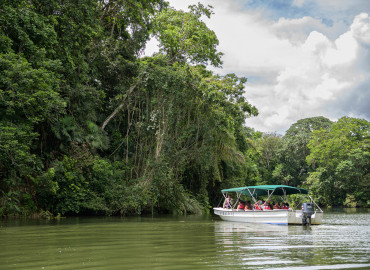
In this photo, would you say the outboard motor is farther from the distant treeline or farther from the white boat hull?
the distant treeline

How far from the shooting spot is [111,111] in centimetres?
2444

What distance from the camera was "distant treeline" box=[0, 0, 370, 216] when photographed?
1515 centimetres

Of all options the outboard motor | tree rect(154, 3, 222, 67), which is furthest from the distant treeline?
the outboard motor

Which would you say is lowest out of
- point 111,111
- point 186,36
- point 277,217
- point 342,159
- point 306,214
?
point 277,217

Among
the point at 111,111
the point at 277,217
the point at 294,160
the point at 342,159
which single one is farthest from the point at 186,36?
the point at 294,160

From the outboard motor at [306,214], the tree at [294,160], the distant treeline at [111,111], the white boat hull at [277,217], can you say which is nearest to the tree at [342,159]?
the tree at [294,160]

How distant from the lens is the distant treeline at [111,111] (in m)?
15.1

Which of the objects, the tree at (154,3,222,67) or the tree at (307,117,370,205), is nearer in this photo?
the tree at (154,3,222,67)

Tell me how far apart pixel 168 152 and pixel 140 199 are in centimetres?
362

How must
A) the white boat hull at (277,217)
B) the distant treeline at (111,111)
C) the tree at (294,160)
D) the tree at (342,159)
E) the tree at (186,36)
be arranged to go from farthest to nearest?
the tree at (294,160), the tree at (342,159), the tree at (186,36), the white boat hull at (277,217), the distant treeline at (111,111)

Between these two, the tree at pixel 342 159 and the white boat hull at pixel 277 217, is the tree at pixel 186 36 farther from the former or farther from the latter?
the tree at pixel 342 159

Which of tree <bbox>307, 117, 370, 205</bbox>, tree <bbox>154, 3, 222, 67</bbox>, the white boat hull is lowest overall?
the white boat hull

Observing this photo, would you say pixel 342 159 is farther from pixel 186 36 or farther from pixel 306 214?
pixel 306 214

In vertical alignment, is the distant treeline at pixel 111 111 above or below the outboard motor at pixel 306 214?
above
